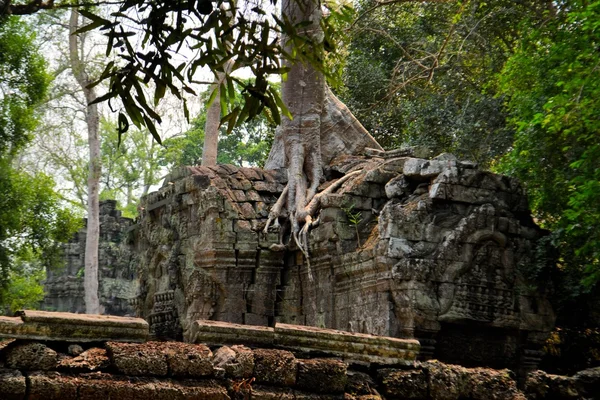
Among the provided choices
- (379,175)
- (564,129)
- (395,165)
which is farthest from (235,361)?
(564,129)

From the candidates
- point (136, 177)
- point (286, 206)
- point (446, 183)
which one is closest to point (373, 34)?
point (286, 206)

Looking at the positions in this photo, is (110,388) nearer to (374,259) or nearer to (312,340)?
(312,340)

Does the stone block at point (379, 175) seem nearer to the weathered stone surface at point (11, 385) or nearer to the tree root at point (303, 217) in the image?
the tree root at point (303, 217)

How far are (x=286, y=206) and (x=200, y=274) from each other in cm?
136

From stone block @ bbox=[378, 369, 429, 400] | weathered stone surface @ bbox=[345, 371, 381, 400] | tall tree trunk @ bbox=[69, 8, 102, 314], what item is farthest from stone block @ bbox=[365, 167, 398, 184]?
tall tree trunk @ bbox=[69, 8, 102, 314]

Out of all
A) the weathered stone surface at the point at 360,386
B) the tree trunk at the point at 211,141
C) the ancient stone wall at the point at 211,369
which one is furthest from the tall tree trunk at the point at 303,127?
the weathered stone surface at the point at 360,386

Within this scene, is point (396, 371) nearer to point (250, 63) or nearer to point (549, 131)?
point (250, 63)

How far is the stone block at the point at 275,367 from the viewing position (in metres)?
5.04

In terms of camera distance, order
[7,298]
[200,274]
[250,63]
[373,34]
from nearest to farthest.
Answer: [250,63], [200,274], [7,298], [373,34]

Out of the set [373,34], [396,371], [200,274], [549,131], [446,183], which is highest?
[373,34]

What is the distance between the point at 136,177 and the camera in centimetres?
3706

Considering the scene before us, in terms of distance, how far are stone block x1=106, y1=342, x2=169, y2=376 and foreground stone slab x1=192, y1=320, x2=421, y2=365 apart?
374mm

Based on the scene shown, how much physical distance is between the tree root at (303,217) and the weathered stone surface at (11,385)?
299 inches

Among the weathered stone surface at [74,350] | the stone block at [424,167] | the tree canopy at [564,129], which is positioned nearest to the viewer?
the weathered stone surface at [74,350]
